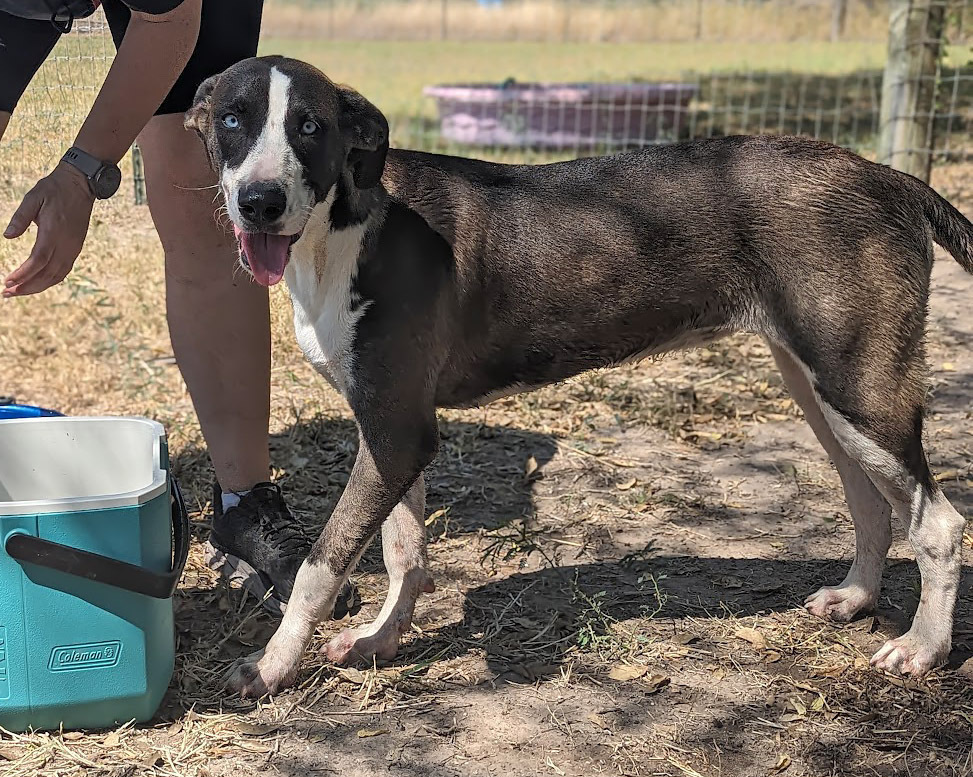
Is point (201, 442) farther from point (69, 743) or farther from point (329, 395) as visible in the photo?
point (69, 743)

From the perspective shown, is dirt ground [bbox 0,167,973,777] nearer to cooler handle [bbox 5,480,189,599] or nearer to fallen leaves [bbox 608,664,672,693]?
fallen leaves [bbox 608,664,672,693]

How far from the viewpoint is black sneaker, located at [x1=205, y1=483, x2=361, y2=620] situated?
3381 mm

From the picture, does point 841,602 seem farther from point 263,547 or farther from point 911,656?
point 263,547

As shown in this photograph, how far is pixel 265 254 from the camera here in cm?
269

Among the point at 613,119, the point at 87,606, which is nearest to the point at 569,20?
the point at 613,119

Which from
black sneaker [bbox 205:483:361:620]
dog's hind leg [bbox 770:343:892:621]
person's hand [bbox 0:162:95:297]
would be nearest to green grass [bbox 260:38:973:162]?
dog's hind leg [bbox 770:343:892:621]

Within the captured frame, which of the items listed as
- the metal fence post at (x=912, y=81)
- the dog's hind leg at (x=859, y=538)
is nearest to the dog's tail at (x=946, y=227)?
the dog's hind leg at (x=859, y=538)

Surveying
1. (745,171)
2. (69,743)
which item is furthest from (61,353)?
(745,171)

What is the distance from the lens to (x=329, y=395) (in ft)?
16.5

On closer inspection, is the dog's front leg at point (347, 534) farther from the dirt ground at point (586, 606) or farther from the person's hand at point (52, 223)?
the person's hand at point (52, 223)

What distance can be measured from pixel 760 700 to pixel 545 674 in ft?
1.79

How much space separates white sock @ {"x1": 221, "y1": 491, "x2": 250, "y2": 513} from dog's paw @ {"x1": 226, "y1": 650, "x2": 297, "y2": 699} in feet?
2.30

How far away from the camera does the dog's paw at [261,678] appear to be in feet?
9.58

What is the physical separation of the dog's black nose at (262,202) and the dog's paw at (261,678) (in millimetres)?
1103
